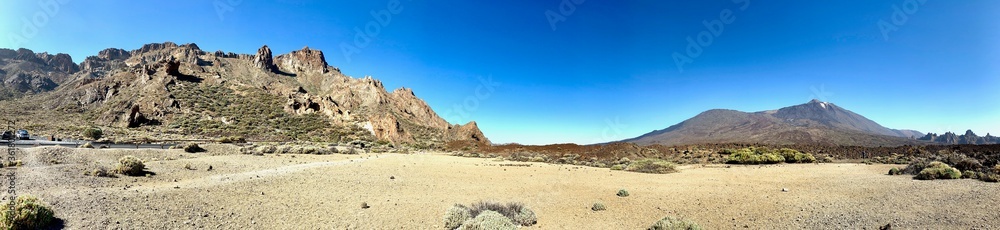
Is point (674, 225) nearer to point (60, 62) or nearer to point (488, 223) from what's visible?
point (488, 223)

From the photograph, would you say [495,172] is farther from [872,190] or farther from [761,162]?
[761,162]

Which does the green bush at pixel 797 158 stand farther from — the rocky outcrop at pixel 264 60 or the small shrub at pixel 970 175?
the rocky outcrop at pixel 264 60

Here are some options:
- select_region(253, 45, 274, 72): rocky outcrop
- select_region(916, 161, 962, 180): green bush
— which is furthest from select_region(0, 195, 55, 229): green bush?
select_region(253, 45, 274, 72): rocky outcrop

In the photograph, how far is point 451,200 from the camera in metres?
10.2

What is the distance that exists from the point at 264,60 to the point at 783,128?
14215 centimetres

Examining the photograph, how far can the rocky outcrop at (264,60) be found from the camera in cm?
9594

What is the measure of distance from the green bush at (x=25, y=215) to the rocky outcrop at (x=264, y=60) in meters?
107

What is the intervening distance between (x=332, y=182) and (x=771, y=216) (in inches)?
479

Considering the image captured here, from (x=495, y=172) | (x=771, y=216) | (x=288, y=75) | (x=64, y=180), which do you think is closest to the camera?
(x=771, y=216)

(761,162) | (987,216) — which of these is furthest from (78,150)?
(761,162)

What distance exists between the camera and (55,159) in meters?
12.9

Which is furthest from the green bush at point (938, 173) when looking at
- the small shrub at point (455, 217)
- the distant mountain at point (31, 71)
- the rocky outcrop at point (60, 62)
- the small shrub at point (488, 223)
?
the rocky outcrop at point (60, 62)

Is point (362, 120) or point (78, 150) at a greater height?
point (362, 120)

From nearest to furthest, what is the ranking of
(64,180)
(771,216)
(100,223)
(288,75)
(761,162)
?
(100,223)
(771,216)
(64,180)
(761,162)
(288,75)
